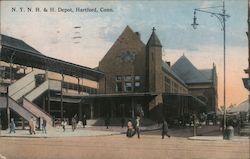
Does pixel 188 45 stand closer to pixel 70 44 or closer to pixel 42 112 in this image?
pixel 70 44

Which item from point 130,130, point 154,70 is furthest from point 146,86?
point 130,130

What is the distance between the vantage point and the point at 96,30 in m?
24.8

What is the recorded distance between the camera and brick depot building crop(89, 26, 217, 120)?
2694 centimetres

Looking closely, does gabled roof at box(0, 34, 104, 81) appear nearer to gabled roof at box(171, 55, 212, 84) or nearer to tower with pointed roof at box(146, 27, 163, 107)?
tower with pointed roof at box(146, 27, 163, 107)

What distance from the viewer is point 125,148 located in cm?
2439

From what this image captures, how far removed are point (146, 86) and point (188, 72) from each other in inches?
89.8

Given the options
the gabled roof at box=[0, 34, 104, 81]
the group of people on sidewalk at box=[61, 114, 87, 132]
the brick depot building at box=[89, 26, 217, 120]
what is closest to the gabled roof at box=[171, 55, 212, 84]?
the brick depot building at box=[89, 26, 217, 120]

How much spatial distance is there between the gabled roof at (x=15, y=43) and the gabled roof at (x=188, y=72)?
258 inches

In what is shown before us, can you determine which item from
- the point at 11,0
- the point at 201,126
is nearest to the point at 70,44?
the point at 11,0

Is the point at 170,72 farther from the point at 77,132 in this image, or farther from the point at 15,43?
the point at 15,43

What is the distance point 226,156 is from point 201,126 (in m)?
7.89

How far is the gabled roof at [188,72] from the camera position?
25.9 m

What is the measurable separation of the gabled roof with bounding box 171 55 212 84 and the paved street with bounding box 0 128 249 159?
3.12m

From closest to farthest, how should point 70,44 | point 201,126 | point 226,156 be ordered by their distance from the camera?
point 226,156 → point 70,44 → point 201,126
